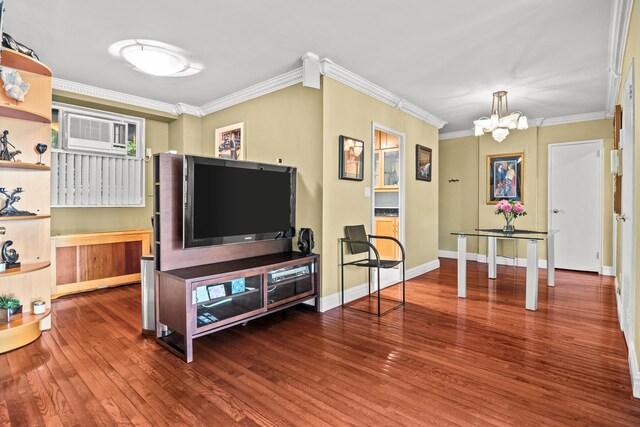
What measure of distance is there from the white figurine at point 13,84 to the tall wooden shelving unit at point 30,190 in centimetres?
8

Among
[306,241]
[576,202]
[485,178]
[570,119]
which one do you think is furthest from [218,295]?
[570,119]

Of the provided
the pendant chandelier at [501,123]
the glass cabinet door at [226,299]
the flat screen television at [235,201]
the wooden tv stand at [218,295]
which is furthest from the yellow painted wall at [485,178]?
the glass cabinet door at [226,299]

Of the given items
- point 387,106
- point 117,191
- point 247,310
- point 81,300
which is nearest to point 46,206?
point 81,300

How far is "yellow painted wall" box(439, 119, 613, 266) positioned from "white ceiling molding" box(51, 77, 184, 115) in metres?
5.23

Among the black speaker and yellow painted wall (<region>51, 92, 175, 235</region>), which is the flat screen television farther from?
yellow painted wall (<region>51, 92, 175, 235</region>)

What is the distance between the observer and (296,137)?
388cm

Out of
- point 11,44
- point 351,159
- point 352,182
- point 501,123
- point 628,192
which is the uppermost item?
point 11,44

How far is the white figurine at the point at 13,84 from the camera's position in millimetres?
2711

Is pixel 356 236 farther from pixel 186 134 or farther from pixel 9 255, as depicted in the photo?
pixel 9 255

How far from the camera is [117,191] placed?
15.9ft

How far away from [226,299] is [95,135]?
10.7 feet

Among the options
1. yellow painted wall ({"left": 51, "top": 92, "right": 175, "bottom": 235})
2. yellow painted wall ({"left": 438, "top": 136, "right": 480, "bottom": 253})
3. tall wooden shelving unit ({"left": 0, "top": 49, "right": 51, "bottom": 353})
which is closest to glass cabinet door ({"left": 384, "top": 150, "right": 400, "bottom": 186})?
yellow painted wall ({"left": 438, "top": 136, "right": 480, "bottom": 253})

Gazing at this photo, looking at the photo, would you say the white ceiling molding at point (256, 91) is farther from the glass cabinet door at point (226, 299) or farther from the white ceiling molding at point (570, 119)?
the white ceiling molding at point (570, 119)

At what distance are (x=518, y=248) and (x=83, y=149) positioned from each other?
695cm
